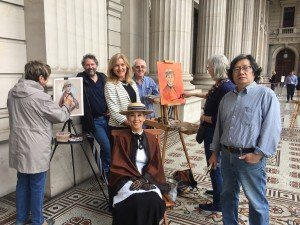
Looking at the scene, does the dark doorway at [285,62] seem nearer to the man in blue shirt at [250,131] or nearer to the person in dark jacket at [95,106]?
the person in dark jacket at [95,106]

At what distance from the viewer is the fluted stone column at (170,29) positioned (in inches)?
277

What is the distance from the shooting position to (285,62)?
29.3 metres

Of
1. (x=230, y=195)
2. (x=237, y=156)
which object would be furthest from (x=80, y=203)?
(x=237, y=156)

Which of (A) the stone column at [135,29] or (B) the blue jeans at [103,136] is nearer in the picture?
(B) the blue jeans at [103,136]

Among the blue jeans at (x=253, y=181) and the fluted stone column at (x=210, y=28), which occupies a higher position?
the fluted stone column at (x=210, y=28)

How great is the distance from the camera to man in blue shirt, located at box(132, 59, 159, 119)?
3.96 meters

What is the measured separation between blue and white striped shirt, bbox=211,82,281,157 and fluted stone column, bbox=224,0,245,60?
37.0 ft

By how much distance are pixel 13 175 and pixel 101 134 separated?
1.28 meters

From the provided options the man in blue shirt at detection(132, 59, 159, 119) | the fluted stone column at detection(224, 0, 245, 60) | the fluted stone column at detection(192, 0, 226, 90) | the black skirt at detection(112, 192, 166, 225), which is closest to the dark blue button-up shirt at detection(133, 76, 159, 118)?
the man in blue shirt at detection(132, 59, 159, 119)

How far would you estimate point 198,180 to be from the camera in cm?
421

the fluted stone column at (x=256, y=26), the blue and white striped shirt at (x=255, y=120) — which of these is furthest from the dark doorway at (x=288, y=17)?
the blue and white striped shirt at (x=255, y=120)

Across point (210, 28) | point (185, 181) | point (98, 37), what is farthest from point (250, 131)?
point (210, 28)

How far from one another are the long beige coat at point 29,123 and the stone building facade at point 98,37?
39.9 inches

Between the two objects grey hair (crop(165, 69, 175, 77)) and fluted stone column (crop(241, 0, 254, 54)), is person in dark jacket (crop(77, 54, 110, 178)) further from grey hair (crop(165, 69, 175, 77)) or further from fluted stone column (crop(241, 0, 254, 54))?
fluted stone column (crop(241, 0, 254, 54))
